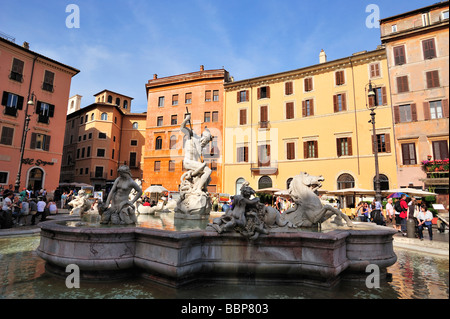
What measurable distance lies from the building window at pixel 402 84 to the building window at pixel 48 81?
35206mm

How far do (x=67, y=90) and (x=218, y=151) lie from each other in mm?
18908

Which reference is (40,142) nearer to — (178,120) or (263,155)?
(178,120)

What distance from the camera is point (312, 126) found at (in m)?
29.0

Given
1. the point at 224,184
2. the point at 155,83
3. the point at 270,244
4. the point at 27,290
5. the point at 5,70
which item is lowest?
the point at 27,290

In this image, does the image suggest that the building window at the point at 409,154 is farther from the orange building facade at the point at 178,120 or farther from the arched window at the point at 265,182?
the orange building facade at the point at 178,120

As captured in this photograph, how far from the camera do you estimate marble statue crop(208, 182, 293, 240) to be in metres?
4.31

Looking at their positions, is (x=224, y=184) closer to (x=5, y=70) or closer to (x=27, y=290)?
(x=5, y=70)

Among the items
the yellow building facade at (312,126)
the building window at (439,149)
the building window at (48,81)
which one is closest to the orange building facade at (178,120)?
the yellow building facade at (312,126)

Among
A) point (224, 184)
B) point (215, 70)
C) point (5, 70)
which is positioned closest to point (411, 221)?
point (224, 184)

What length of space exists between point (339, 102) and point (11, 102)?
108 feet

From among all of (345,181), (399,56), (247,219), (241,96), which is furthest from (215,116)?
(247,219)

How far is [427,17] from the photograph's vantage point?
80.8 ft

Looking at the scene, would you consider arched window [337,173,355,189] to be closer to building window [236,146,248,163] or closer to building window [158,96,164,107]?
building window [236,146,248,163]

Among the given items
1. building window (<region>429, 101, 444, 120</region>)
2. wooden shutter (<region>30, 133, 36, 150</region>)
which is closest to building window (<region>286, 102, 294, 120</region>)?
building window (<region>429, 101, 444, 120</region>)
